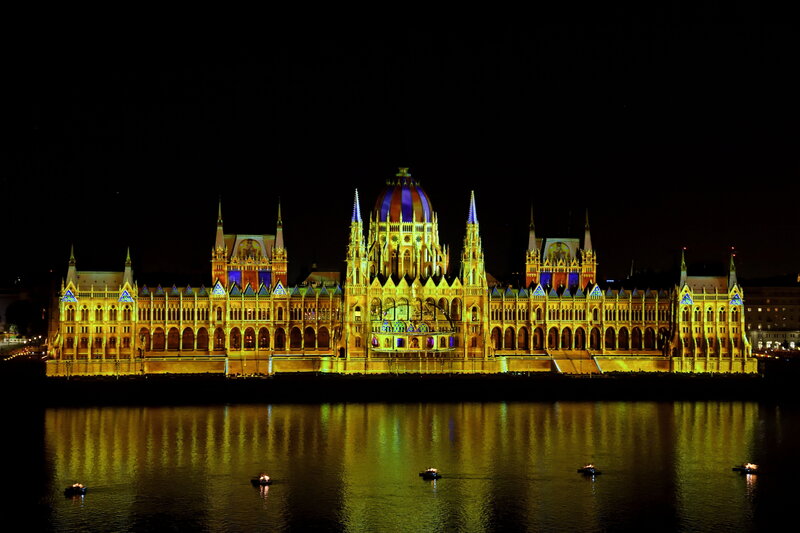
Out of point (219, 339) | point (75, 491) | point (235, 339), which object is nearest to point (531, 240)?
point (235, 339)

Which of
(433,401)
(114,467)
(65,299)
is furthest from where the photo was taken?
(65,299)

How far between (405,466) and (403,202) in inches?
2191

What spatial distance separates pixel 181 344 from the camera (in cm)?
12456

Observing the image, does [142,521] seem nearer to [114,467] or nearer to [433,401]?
[114,467]

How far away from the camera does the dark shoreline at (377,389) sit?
11000 cm

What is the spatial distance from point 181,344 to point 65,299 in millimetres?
12780

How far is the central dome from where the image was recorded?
13288cm

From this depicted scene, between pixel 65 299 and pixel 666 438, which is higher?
pixel 65 299

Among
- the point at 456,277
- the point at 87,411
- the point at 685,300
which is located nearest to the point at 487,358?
the point at 456,277

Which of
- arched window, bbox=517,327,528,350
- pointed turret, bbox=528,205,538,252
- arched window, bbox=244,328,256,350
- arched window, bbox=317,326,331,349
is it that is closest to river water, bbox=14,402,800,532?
arched window, bbox=244,328,256,350

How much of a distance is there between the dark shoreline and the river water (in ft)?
11.2

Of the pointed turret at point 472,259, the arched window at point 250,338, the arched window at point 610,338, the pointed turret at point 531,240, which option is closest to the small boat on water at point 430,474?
the pointed turret at point 472,259

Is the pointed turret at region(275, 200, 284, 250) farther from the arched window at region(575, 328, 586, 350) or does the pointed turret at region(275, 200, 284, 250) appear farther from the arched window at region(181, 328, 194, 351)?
the arched window at region(575, 328, 586, 350)

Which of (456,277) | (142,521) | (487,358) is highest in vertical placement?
(456,277)
